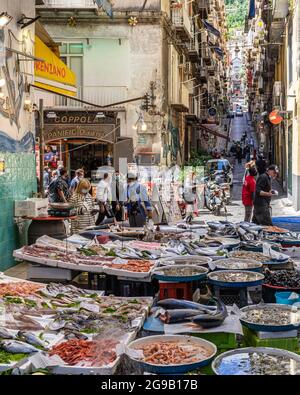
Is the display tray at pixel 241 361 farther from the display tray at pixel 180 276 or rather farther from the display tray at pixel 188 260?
the display tray at pixel 188 260

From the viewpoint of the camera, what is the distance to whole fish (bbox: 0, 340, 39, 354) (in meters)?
4.88

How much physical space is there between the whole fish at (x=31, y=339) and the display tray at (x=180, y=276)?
7.33 feet

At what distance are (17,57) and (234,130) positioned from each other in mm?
73639

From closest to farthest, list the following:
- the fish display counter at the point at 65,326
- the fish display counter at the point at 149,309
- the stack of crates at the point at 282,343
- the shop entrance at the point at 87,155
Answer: the fish display counter at the point at 149,309 → the fish display counter at the point at 65,326 → the stack of crates at the point at 282,343 → the shop entrance at the point at 87,155

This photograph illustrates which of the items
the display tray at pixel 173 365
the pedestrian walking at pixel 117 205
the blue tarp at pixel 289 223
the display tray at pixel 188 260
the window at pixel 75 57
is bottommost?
the display tray at pixel 173 365

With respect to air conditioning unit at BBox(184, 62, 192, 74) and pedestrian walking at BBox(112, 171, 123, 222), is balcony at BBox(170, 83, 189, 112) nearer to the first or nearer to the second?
air conditioning unit at BBox(184, 62, 192, 74)

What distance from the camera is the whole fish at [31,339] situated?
16.9ft

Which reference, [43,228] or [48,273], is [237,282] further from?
[43,228]

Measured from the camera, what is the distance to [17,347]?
193 inches

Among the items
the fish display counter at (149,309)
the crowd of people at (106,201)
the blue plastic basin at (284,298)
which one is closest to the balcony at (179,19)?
the crowd of people at (106,201)

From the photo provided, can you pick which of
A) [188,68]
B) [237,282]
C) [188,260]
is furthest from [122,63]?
[237,282]

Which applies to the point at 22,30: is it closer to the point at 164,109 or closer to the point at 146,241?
the point at 146,241

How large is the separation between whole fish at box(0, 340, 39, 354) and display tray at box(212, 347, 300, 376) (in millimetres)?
1518

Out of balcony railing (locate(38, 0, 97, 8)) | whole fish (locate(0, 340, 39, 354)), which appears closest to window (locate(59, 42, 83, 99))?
balcony railing (locate(38, 0, 97, 8))
